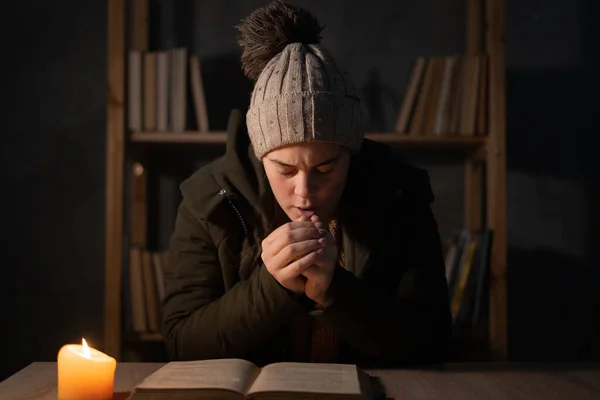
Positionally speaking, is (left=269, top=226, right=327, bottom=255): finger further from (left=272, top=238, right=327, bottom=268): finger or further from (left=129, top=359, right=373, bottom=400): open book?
(left=129, top=359, right=373, bottom=400): open book

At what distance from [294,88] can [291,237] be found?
283 millimetres

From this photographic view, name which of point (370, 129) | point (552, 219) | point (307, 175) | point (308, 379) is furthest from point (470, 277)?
point (308, 379)

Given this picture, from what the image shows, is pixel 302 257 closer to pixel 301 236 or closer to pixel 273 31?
pixel 301 236

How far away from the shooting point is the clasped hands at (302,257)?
1042mm

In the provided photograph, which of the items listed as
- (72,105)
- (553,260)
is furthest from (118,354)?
(553,260)

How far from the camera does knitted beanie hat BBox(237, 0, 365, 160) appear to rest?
3.76 feet

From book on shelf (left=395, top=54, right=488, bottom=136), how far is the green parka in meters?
0.69

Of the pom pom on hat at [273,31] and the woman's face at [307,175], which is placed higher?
the pom pom on hat at [273,31]

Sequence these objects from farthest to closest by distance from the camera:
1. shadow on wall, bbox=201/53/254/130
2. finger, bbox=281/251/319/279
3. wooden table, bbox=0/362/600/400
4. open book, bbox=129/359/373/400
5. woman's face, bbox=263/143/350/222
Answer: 1. shadow on wall, bbox=201/53/254/130
2. woman's face, bbox=263/143/350/222
3. finger, bbox=281/251/319/279
4. wooden table, bbox=0/362/600/400
5. open book, bbox=129/359/373/400

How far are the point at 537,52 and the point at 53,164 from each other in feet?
5.90

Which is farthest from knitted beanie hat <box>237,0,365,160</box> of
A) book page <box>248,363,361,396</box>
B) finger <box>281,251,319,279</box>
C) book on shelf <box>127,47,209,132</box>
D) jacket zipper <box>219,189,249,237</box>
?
book on shelf <box>127,47,209,132</box>

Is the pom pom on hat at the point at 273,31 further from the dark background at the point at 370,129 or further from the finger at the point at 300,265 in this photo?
the dark background at the point at 370,129

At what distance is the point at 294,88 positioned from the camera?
115 centimetres

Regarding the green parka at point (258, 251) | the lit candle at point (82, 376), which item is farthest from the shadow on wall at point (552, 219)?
the lit candle at point (82, 376)
